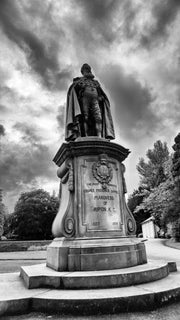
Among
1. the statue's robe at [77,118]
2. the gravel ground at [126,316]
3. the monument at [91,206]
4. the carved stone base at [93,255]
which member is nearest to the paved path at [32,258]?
the monument at [91,206]

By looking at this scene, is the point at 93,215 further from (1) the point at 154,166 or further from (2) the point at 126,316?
(1) the point at 154,166

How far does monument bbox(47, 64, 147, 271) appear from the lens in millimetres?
5070

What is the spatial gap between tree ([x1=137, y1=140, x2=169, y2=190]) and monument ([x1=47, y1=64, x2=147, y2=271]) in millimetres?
34992

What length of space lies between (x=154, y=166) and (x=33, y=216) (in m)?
23.3

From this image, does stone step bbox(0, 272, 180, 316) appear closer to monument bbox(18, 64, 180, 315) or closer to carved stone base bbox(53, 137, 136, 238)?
monument bbox(18, 64, 180, 315)

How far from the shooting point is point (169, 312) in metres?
3.36

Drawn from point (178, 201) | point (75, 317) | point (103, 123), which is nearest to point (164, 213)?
point (178, 201)

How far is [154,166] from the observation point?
4100 centimetres

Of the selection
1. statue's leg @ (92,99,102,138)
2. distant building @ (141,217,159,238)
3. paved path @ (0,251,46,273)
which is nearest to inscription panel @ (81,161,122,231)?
statue's leg @ (92,99,102,138)

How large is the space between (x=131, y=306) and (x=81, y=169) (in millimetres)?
3300

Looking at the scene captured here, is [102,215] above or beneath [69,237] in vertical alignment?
above

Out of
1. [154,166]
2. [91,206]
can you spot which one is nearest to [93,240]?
[91,206]

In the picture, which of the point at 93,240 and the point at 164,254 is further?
the point at 164,254

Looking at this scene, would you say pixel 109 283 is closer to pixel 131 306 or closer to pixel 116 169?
pixel 131 306
